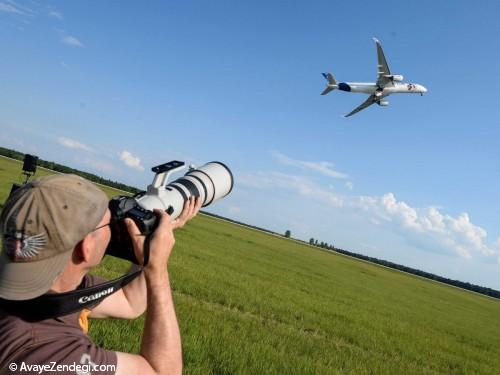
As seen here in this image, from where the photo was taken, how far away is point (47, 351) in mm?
1626

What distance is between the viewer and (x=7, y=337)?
64.0 inches

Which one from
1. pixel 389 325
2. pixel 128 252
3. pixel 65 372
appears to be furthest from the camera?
pixel 389 325

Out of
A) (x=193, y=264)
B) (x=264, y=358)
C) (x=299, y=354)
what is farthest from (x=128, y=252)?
(x=193, y=264)

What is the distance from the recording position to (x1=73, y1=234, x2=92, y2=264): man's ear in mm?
1818

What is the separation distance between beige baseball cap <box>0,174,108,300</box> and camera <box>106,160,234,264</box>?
0.31 meters

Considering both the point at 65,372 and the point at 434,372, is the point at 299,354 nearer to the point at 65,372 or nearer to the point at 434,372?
the point at 434,372

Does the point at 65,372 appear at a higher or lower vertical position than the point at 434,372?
higher

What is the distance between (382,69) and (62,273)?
33.8 metres

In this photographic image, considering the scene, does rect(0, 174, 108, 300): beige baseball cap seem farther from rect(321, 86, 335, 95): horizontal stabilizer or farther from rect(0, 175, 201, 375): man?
rect(321, 86, 335, 95): horizontal stabilizer

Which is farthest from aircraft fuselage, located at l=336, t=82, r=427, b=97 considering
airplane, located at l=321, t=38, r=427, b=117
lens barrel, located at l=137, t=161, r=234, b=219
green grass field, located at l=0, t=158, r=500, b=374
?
lens barrel, located at l=137, t=161, r=234, b=219

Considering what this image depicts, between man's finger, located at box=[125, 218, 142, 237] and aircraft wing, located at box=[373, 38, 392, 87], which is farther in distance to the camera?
aircraft wing, located at box=[373, 38, 392, 87]

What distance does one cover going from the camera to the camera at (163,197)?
82.1 inches

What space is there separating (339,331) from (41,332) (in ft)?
31.3

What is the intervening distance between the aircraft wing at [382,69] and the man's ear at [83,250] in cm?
3267
